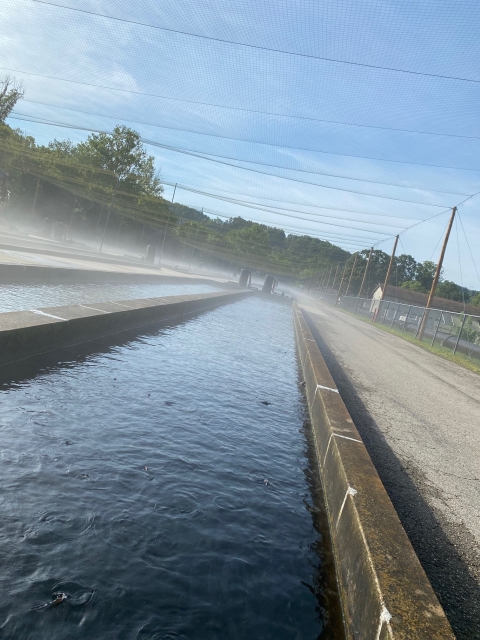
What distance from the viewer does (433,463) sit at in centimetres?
587

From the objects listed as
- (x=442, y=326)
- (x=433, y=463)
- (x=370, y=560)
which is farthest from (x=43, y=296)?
(x=442, y=326)

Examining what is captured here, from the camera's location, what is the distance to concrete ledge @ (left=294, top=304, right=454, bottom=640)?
2.48 m

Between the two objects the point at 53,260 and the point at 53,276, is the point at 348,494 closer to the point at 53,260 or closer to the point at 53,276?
the point at 53,276

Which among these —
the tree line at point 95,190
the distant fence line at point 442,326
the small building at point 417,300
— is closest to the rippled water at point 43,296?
the distant fence line at point 442,326

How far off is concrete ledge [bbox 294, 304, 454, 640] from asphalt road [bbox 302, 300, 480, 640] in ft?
1.11

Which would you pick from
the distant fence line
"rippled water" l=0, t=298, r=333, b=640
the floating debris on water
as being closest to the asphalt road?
"rippled water" l=0, t=298, r=333, b=640

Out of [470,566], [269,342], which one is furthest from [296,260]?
[470,566]

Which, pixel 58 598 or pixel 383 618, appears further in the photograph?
pixel 58 598

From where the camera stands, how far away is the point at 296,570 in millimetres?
3547

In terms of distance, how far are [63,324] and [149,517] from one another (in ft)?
16.3

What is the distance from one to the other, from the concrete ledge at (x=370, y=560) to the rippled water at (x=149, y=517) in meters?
0.23

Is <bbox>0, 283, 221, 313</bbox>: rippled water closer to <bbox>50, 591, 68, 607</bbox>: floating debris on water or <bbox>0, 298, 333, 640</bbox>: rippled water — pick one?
<bbox>0, 298, 333, 640</bbox>: rippled water

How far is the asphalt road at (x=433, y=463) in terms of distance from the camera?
133 inches

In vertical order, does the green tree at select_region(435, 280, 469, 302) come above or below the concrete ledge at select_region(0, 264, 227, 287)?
above
